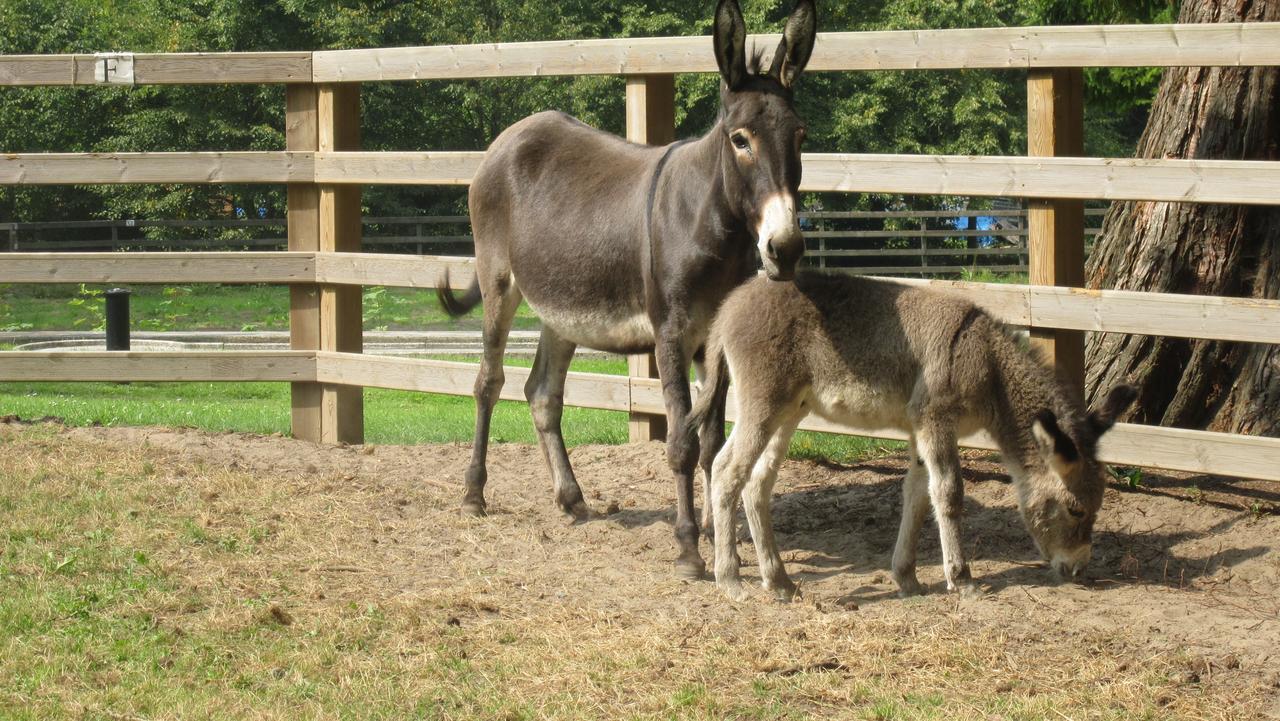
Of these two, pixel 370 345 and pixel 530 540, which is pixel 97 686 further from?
pixel 370 345

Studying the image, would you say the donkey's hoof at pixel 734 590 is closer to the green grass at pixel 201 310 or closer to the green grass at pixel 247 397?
the green grass at pixel 247 397

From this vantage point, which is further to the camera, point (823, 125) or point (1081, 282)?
point (823, 125)

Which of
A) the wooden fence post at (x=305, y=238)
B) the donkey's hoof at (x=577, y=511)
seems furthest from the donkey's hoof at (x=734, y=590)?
the wooden fence post at (x=305, y=238)

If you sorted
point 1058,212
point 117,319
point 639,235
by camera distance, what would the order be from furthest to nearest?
point 117,319, point 1058,212, point 639,235

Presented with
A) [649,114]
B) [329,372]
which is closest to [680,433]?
[649,114]

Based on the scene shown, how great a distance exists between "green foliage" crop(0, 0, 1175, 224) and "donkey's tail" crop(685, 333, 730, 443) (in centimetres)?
2641

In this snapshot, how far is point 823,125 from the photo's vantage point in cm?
3575

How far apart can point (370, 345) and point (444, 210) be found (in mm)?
17085

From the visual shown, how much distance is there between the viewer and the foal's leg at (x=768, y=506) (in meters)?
6.00

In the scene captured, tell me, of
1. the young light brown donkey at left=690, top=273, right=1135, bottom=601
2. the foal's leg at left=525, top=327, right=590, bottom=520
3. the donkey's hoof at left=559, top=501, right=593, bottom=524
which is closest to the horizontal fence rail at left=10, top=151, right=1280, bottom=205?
the young light brown donkey at left=690, top=273, right=1135, bottom=601

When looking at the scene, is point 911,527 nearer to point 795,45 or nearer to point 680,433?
point 680,433

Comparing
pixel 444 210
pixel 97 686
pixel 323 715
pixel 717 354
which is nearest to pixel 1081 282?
pixel 717 354

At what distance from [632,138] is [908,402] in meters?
3.24

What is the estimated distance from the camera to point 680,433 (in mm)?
6461
